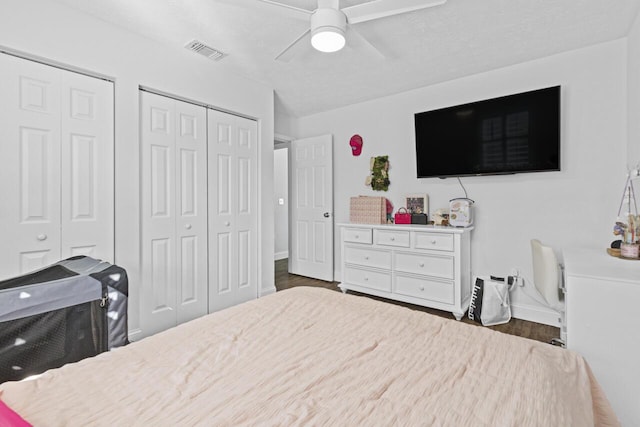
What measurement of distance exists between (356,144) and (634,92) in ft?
8.63

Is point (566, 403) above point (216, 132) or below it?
below

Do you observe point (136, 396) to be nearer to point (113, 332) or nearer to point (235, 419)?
point (235, 419)

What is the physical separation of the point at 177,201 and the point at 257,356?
2.20 m

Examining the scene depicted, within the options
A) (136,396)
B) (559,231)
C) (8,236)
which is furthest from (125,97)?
(559,231)

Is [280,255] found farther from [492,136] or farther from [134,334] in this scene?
[492,136]

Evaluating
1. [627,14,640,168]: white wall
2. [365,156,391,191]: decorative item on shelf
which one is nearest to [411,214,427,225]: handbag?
[365,156,391,191]: decorative item on shelf

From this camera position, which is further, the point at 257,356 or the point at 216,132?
the point at 216,132

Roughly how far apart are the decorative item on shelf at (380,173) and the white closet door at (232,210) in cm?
151

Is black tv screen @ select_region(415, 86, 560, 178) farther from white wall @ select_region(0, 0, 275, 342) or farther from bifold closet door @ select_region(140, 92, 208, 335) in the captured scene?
bifold closet door @ select_region(140, 92, 208, 335)

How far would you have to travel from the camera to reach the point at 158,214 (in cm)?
278

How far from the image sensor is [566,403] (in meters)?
0.85

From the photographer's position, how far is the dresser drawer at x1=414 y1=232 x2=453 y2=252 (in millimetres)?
3094

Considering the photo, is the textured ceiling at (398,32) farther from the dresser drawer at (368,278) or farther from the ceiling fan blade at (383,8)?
the dresser drawer at (368,278)

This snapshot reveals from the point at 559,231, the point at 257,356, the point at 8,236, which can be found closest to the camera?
the point at 257,356
